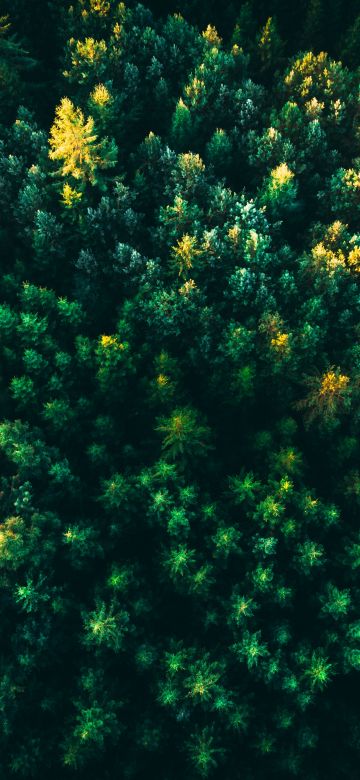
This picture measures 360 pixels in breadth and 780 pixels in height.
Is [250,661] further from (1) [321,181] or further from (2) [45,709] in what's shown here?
(1) [321,181]

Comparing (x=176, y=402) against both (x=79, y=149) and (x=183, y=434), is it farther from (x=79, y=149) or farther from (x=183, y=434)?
(x=79, y=149)

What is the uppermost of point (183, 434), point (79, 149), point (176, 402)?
point (79, 149)

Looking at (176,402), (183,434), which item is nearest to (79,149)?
(176,402)

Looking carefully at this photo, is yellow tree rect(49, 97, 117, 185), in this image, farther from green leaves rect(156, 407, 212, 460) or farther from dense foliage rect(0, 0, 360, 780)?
green leaves rect(156, 407, 212, 460)

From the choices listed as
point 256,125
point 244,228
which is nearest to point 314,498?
point 244,228

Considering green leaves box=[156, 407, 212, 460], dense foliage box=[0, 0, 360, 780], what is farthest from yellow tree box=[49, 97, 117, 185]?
green leaves box=[156, 407, 212, 460]

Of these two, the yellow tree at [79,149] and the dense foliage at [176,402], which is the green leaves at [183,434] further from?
the yellow tree at [79,149]

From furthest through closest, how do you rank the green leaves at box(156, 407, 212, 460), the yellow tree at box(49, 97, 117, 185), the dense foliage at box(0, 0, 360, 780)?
the yellow tree at box(49, 97, 117, 185) → the green leaves at box(156, 407, 212, 460) → the dense foliage at box(0, 0, 360, 780)

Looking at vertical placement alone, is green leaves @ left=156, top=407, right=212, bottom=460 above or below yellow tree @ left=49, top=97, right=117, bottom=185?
below
